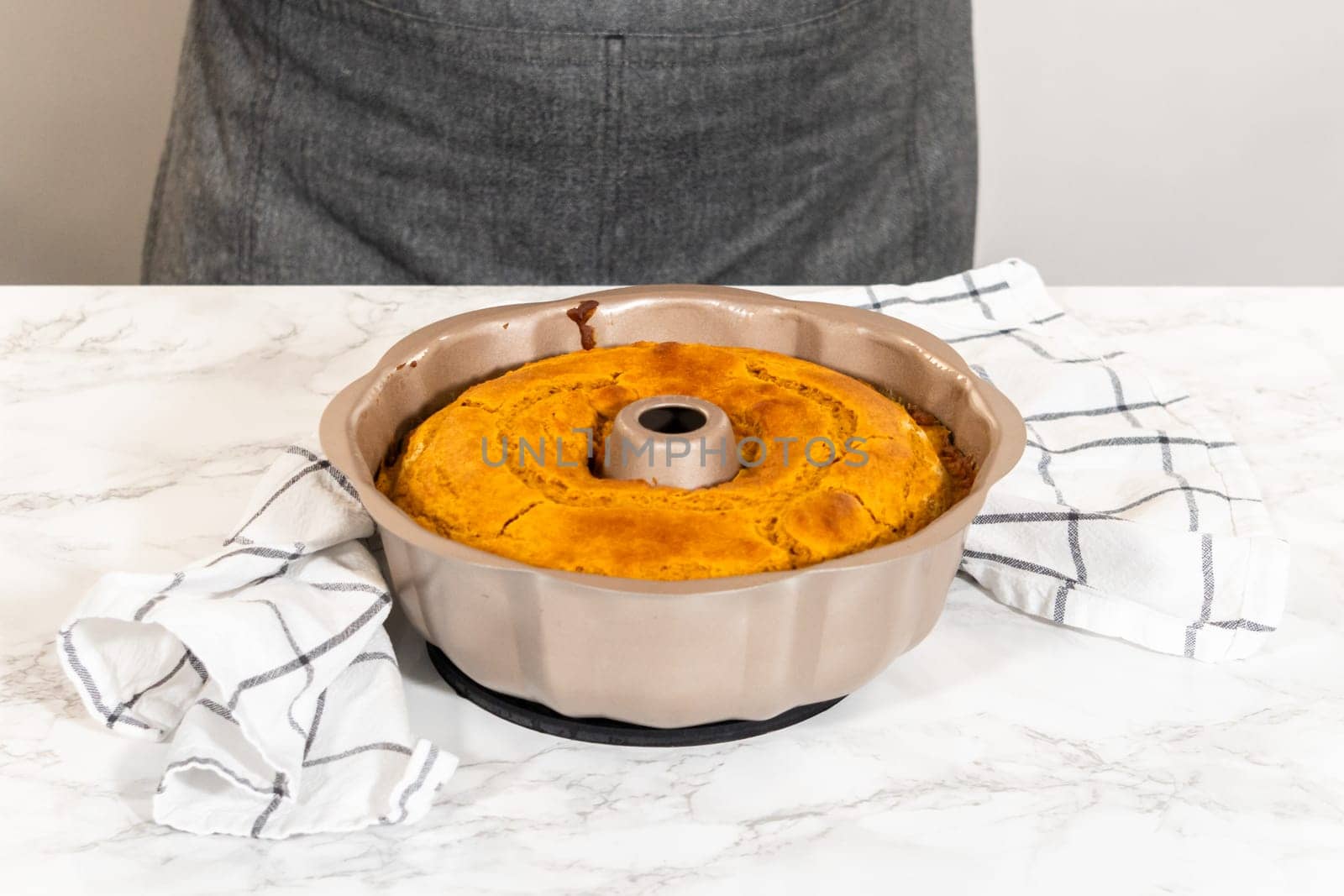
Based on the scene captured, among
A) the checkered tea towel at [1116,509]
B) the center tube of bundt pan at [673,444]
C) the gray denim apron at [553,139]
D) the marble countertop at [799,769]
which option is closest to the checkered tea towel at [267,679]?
the marble countertop at [799,769]

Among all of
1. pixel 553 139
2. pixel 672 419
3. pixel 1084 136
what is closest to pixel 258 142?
pixel 553 139

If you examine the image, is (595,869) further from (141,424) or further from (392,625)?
(141,424)

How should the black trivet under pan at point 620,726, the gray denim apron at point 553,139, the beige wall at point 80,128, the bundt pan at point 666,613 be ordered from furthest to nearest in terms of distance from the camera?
the beige wall at point 80,128 → the gray denim apron at point 553,139 → the black trivet under pan at point 620,726 → the bundt pan at point 666,613

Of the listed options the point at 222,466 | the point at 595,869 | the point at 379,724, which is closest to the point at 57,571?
the point at 222,466

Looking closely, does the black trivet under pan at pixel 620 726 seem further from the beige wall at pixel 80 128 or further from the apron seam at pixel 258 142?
the beige wall at pixel 80 128

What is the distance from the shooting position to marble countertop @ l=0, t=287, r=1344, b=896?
66 centimetres

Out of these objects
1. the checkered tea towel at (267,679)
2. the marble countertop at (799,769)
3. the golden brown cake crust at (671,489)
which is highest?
the golden brown cake crust at (671,489)

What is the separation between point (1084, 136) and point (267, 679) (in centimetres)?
210

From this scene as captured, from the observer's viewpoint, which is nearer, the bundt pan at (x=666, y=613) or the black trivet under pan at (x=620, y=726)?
the bundt pan at (x=666, y=613)

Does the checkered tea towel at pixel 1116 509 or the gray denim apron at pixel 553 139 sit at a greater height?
the gray denim apron at pixel 553 139

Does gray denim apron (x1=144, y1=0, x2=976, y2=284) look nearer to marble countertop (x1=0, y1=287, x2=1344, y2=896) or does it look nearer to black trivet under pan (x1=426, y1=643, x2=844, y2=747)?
marble countertop (x1=0, y1=287, x2=1344, y2=896)

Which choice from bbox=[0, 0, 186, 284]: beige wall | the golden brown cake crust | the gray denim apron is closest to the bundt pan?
the golden brown cake crust

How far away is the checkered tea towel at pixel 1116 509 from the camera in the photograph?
0.84 m

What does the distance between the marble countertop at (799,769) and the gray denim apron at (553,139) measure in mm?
492
